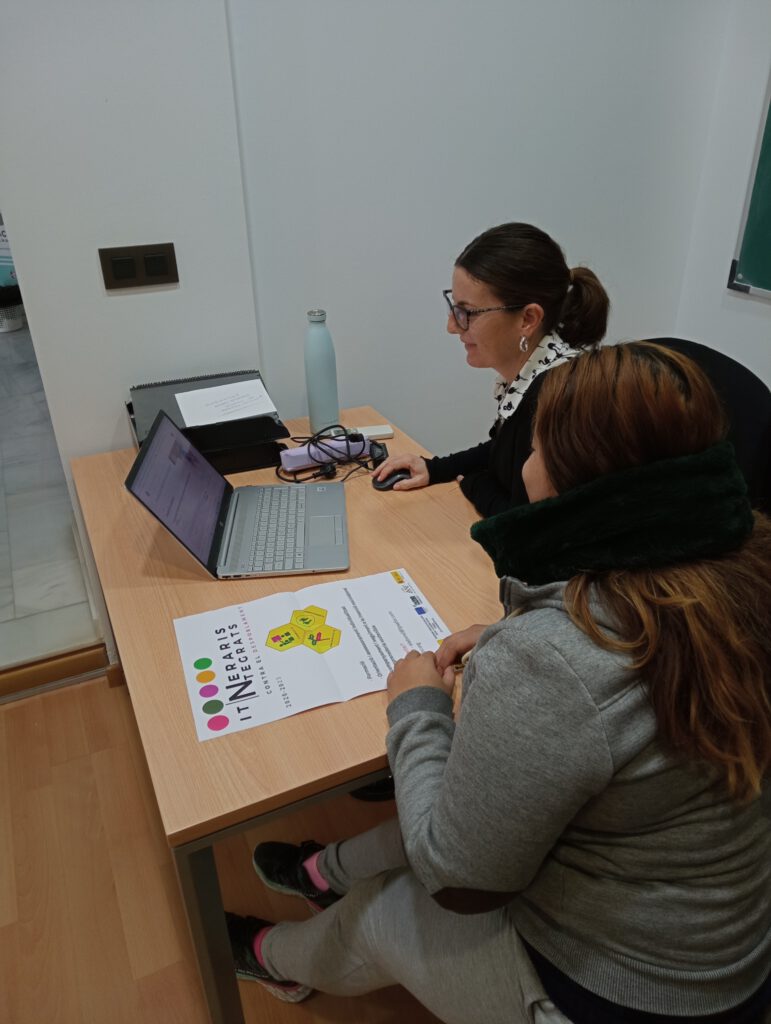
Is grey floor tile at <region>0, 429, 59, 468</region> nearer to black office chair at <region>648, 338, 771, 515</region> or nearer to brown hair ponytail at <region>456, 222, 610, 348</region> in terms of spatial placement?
brown hair ponytail at <region>456, 222, 610, 348</region>

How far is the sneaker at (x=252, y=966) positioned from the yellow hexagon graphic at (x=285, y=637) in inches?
23.0

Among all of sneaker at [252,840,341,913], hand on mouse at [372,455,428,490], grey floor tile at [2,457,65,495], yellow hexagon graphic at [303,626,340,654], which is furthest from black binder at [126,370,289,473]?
grey floor tile at [2,457,65,495]

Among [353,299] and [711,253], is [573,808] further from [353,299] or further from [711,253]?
[711,253]

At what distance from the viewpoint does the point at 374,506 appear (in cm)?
150

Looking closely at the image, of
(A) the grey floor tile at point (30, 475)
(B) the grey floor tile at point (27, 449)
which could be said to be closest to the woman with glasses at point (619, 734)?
(A) the grey floor tile at point (30, 475)

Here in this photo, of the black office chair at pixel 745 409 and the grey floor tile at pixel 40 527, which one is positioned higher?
the black office chair at pixel 745 409

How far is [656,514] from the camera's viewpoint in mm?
668

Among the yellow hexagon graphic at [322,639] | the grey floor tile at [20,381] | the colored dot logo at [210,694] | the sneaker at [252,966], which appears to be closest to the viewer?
the colored dot logo at [210,694]

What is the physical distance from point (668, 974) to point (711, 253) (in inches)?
90.5

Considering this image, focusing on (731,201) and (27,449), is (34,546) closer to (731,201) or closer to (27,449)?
(27,449)

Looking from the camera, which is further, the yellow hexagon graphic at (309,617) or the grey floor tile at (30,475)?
the grey floor tile at (30,475)

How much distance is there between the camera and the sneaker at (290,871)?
138cm

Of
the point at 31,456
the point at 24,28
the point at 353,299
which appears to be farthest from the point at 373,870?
the point at 31,456

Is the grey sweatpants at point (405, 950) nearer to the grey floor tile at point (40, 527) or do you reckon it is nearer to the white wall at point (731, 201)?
the grey floor tile at point (40, 527)
